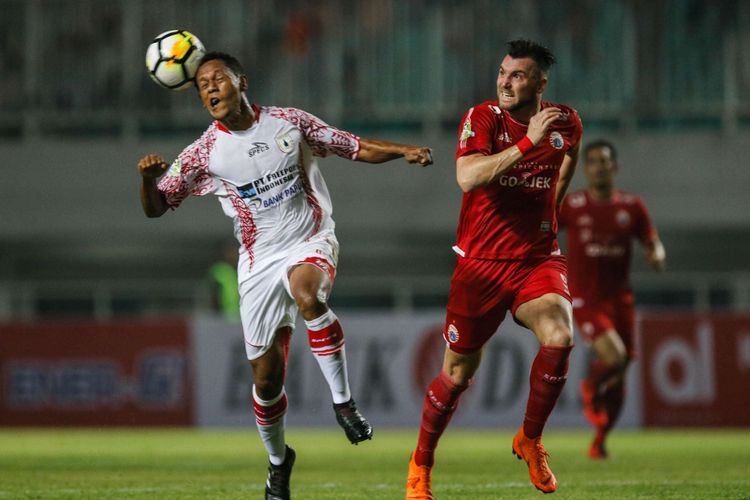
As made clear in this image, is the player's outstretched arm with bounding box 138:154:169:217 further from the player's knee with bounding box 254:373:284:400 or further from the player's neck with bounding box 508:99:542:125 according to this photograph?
the player's neck with bounding box 508:99:542:125

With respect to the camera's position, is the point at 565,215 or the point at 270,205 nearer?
the point at 270,205

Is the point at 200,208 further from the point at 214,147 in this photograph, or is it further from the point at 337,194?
the point at 214,147

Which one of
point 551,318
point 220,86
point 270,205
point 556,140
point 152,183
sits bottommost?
point 551,318

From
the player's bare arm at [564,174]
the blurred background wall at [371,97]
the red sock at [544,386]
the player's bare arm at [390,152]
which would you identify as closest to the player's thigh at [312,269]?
the player's bare arm at [390,152]

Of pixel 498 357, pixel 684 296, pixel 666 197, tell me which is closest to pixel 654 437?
pixel 498 357

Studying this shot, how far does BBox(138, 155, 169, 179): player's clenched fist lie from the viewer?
21.9ft

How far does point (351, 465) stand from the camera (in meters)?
10.1

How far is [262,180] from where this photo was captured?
690 centimetres

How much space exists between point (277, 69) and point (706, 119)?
673 cm

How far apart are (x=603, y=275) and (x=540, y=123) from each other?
15.2 ft

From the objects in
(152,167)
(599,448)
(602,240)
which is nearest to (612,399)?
(599,448)

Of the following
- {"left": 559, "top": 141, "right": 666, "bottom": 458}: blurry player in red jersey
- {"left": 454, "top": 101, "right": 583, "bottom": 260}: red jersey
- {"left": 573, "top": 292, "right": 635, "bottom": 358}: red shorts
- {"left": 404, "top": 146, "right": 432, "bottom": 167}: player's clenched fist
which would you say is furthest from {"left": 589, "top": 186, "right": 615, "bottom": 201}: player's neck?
{"left": 404, "top": 146, "right": 432, "bottom": 167}: player's clenched fist

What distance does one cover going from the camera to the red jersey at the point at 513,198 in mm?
6578

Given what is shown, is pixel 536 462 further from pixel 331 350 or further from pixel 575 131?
pixel 575 131
